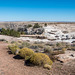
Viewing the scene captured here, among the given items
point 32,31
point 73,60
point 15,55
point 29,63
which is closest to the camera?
point 29,63

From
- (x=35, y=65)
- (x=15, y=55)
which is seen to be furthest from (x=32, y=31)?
(x=35, y=65)

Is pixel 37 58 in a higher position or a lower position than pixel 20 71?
higher

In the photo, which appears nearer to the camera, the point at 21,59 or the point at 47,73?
the point at 47,73

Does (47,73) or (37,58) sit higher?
(37,58)

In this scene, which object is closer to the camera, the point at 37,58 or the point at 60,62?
the point at 37,58

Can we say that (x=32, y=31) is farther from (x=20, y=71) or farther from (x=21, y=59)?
(x=20, y=71)

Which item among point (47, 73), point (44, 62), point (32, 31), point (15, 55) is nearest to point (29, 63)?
point (44, 62)

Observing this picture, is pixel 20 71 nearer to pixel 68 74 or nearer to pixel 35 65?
pixel 35 65

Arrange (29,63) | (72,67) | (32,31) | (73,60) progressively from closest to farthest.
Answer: (72,67), (29,63), (73,60), (32,31)

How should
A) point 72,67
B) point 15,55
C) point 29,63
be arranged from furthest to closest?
point 15,55
point 29,63
point 72,67
